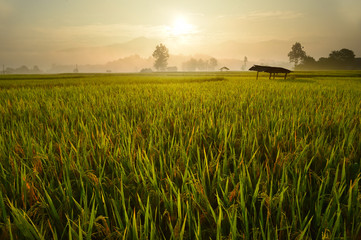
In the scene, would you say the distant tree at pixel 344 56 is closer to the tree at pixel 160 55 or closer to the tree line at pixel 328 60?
the tree line at pixel 328 60

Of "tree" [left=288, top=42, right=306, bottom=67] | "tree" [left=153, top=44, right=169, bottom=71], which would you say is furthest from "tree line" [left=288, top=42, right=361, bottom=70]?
"tree" [left=153, top=44, right=169, bottom=71]

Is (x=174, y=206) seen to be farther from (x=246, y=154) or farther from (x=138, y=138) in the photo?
(x=138, y=138)

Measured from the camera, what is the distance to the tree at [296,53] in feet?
328

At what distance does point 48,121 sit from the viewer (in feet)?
7.27

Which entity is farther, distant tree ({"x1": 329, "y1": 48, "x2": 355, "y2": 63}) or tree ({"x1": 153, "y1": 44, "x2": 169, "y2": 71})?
tree ({"x1": 153, "y1": 44, "x2": 169, "y2": 71})

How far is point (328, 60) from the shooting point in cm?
8762

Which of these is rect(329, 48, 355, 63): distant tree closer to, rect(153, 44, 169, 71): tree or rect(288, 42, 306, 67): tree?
rect(288, 42, 306, 67): tree

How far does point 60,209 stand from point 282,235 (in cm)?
79

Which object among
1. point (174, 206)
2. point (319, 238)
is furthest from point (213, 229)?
point (319, 238)

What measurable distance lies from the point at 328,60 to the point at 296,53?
54.9 ft

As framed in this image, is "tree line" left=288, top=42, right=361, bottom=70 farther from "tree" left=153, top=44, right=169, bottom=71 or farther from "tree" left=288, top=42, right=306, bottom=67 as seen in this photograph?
"tree" left=153, top=44, right=169, bottom=71

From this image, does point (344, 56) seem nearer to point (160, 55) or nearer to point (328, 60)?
point (328, 60)

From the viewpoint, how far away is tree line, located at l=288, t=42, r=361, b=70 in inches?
3280

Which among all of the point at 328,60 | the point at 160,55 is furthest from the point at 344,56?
the point at 160,55
